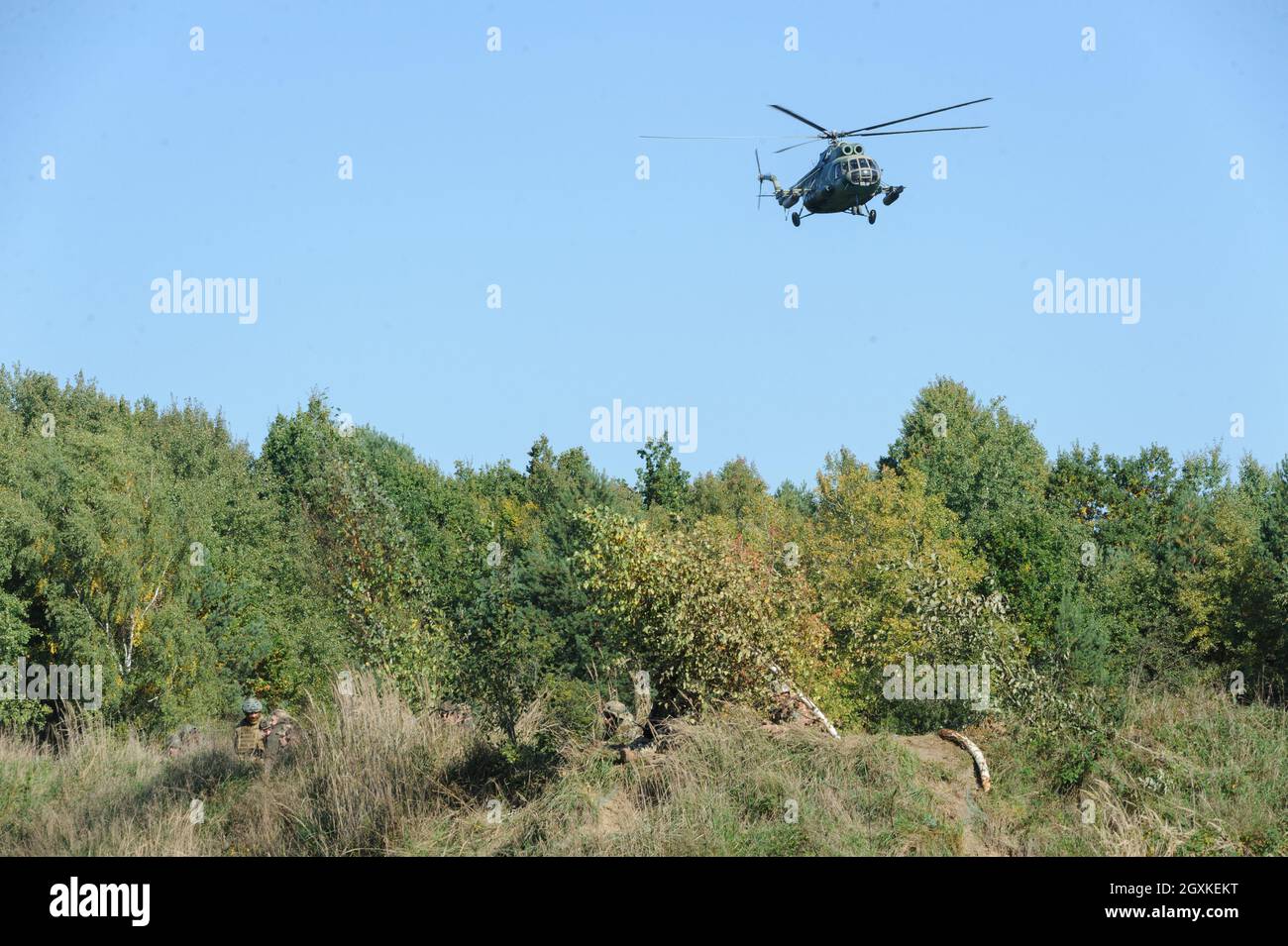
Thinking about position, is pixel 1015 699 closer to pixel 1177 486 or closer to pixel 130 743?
pixel 130 743

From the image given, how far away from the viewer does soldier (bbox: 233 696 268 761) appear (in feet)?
69.6

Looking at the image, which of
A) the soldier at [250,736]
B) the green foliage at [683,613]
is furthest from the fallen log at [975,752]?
the soldier at [250,736]

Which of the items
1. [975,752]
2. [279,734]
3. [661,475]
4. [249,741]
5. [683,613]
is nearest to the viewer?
[975,752]

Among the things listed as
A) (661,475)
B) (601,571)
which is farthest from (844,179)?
(661,475)

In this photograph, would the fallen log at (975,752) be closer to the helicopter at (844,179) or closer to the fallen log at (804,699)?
the fallen log at (804,699)

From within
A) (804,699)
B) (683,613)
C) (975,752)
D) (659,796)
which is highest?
(683,613)

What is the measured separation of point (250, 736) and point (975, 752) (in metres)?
11.0

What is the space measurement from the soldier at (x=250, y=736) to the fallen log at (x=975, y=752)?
10.3 meters

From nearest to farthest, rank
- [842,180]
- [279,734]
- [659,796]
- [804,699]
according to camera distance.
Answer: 1. [659,796]
2. [804,699]
3. [279,734]
4. [842,180]

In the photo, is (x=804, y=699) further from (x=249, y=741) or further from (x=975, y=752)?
(x=249, y=741)

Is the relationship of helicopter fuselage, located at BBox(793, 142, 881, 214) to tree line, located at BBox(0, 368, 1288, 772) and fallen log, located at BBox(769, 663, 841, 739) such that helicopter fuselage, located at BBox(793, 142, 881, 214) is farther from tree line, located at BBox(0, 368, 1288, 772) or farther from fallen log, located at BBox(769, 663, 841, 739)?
fallen log, located at BBox(769, 663, 841, 739)

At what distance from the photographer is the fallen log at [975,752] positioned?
733 inches

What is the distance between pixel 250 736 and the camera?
845 inches
